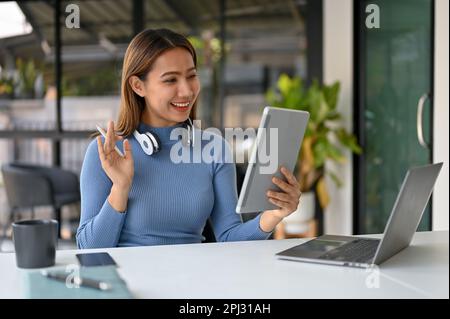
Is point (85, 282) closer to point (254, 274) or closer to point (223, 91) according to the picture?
point (254, 274)

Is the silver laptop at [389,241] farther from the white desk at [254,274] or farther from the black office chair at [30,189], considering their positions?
the black office chair at [30,189]

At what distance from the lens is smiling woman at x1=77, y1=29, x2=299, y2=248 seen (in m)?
1.71

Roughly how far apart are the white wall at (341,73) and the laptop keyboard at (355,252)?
298cm

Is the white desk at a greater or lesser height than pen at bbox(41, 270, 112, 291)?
lesser

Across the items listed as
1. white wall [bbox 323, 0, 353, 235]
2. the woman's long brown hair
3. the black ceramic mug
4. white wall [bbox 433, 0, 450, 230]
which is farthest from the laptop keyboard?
white wall [bbox 323, 0, 353, 235]

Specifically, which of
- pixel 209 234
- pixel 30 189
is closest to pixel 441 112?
pixel 209 234

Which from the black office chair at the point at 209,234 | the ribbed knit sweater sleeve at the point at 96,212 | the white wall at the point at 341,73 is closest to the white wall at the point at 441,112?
the white wall at the point at 341,73

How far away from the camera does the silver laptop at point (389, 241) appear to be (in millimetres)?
1202

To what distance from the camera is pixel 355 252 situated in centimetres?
133

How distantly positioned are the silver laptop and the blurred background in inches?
85.2

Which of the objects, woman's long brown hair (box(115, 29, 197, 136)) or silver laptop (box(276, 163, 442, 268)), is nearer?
silver laptop (box(276, 163, 442, 268))

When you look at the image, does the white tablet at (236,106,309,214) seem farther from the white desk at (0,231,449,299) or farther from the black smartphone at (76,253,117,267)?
the black smartphone at (76,253,117,267)
